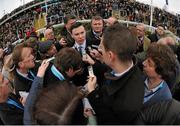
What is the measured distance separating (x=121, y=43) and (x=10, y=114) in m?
0.99

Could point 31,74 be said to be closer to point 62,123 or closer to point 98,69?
point 98,69

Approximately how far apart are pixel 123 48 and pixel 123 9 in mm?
16700

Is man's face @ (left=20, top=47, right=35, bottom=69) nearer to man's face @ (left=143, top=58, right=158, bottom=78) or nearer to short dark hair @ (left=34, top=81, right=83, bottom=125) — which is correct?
man's face @ (left=143, top=58, right=158, bottom=78)

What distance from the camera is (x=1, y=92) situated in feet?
8.66

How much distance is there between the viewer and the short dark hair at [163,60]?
251 cm

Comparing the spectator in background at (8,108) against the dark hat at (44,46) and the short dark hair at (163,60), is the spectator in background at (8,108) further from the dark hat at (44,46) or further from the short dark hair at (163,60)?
the dark hat at (44,46)

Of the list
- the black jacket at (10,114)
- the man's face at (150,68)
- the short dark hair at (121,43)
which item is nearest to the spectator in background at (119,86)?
the short dark hair at (121,43)

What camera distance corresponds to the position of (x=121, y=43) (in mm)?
Result: 2301

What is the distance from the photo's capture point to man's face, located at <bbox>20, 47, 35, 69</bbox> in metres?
3.27

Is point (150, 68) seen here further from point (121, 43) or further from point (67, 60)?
point (67, 60)

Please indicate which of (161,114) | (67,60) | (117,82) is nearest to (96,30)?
(67,60)

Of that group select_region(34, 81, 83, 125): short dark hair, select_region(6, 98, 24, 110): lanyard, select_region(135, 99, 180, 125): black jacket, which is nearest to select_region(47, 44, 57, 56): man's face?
select_region(6, 98, 24, 110): lanyard

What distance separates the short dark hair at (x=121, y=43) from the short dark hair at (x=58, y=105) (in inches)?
19.9

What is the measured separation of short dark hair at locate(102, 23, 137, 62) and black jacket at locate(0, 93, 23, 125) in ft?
2.86
